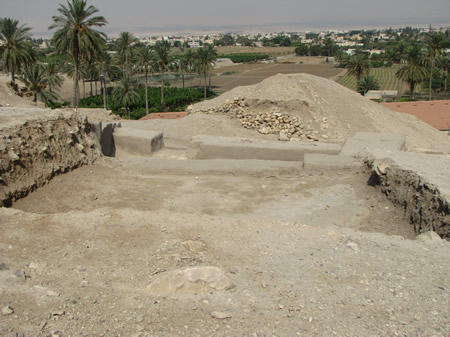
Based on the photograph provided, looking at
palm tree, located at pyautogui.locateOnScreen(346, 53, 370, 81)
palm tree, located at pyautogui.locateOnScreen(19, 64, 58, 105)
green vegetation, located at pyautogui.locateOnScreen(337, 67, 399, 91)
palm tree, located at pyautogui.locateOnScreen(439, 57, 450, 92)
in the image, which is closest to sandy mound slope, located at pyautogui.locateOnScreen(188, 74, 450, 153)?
palm tree, located at pyautogui.locateOnScreen(19, 64, 58, 105)

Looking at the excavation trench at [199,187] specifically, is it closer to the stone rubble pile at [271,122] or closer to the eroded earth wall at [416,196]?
the eroded earth wall at [416,196]

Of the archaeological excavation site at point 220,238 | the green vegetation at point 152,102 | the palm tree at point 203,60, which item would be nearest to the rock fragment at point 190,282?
the archaeological excavation site at point 220,238

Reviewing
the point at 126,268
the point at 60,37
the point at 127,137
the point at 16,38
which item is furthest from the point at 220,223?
the point at 16,38

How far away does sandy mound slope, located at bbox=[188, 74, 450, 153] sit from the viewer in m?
14.6

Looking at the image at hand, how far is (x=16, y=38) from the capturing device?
28750mm

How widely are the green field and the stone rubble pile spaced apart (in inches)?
1491

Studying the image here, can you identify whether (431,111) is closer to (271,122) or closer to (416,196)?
(271,122)

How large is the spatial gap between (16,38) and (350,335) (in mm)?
31008

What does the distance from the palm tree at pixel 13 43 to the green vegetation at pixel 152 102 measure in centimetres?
861

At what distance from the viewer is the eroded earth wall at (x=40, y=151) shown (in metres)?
7.54

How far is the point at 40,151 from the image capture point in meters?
8.41

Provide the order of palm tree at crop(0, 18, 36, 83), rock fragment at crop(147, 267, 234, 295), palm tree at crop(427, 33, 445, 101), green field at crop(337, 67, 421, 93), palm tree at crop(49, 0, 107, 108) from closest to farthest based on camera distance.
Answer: rock fragment at crop(147, 267, 234, 295) → palm tree at crop(49, 0, 107, 108) → palm tree at crop(0, 18, 36, 83) → palm tree at crop(427, 33, 445, 101) → green field at crop(337, 67, 421, 93)

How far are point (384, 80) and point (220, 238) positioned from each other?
5828cm

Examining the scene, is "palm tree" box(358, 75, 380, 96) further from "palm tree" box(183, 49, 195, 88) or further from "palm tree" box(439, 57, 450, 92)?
"palm tree" box(183, 49, 195, 88)
